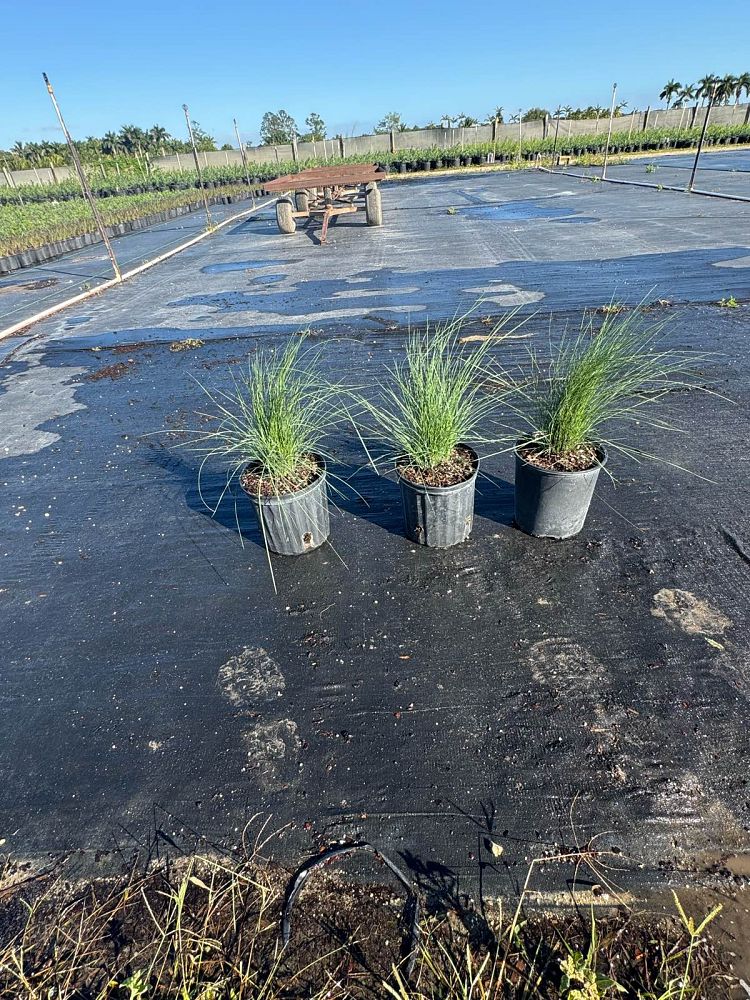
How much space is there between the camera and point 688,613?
6.03ft

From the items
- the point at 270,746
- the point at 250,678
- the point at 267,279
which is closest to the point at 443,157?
the point at 267,279

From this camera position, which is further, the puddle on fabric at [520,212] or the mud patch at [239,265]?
the puddle on fabric at [520,212]

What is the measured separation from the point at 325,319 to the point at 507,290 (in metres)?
2.21

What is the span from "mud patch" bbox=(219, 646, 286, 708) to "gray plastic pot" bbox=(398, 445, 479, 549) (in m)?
0.85

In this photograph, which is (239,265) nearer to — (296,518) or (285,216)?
(285,216)

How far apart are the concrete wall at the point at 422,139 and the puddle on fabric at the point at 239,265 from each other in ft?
82.1

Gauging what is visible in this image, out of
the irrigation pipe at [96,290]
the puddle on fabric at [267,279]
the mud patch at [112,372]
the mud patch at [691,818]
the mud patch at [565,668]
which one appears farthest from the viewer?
the puddle on fabric at [267,279]

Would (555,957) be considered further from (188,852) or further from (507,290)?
(507,290)

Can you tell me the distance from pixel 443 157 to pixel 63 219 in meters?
19.8

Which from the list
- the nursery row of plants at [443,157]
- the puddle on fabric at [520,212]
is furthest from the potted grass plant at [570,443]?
the nursery row of plants at [443,157]

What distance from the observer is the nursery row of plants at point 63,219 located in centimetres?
1067

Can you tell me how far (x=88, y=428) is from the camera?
354 cm

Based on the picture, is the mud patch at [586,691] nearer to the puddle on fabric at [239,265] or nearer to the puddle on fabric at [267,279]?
the puddle on fabric at [267,279]

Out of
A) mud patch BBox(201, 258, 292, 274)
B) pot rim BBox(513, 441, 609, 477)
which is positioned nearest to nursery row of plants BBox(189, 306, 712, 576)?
pot rim BBox(513, 441, 609, 477)
